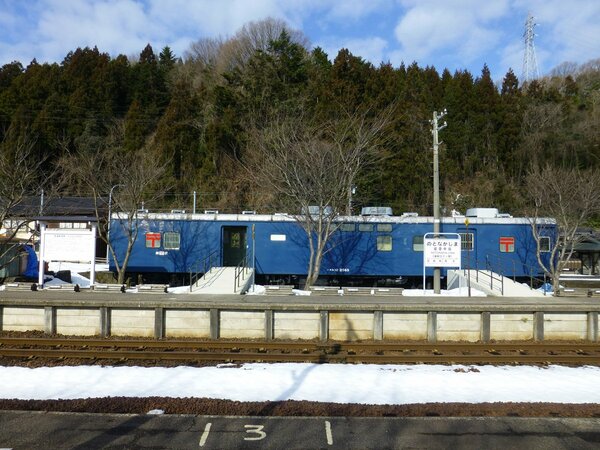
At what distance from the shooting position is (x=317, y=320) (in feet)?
39.1

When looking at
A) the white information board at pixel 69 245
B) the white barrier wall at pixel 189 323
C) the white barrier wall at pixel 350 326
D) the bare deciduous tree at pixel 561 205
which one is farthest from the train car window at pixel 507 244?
the white information board at pixel 69 245

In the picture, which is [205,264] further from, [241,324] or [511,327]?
[511,327]

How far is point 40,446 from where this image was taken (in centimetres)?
574

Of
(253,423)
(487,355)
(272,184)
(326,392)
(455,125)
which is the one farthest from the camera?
(455,125)

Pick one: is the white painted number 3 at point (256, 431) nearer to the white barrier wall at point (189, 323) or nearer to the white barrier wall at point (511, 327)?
the white barrier wall at point (189, 323)

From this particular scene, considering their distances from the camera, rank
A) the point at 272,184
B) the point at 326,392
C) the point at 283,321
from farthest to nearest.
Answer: the point at 272,184 < the point at 283,321 < the point at 326,392

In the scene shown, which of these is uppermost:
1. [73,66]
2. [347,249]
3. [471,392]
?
[73,66]

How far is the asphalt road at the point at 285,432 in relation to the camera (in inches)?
231

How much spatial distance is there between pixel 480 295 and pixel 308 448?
12.3m

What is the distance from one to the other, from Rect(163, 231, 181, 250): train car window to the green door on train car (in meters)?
1.99

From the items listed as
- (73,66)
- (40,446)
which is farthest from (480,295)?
(73,66)

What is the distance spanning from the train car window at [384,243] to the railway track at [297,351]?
9567mm

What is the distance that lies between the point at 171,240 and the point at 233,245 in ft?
8.69

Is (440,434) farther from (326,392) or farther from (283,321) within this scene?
(283,321)
